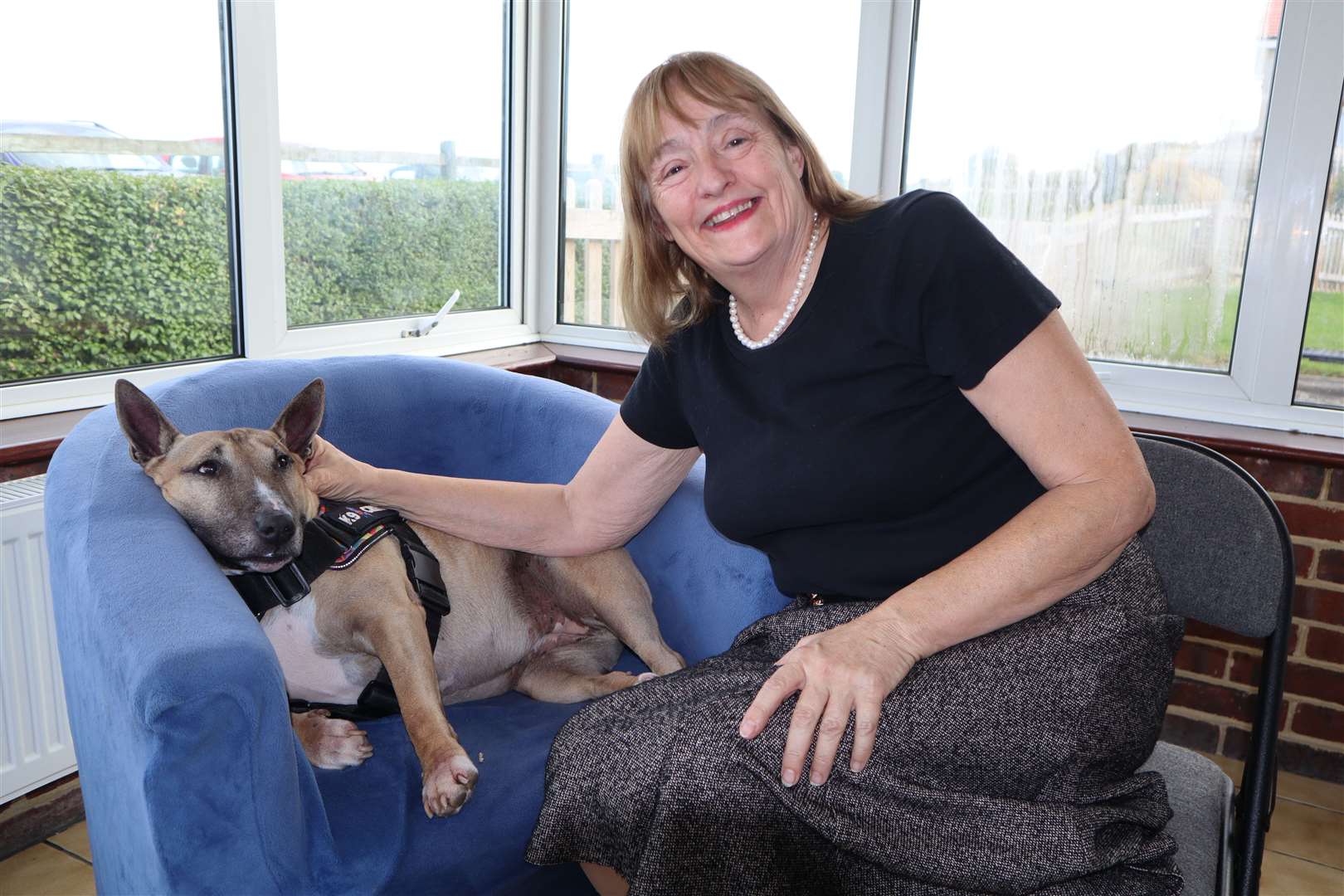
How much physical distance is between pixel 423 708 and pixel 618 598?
439mm

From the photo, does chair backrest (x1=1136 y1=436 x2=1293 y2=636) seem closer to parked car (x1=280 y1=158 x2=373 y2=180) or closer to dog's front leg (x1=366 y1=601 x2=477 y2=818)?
dog's front leg (x1=366 y1=601 x2=477 y2=818)

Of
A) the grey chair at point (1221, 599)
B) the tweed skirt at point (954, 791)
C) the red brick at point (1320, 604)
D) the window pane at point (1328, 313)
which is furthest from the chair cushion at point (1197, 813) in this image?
the window pane at point (1328, 313)

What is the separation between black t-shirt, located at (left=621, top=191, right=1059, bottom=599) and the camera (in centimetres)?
127

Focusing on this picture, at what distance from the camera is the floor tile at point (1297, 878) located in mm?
2203

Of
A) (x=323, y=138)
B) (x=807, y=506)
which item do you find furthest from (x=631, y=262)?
(x=323, y=138)

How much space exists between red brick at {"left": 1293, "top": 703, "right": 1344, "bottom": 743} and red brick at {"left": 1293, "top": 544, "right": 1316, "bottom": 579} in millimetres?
364

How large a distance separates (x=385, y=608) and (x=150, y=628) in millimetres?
552

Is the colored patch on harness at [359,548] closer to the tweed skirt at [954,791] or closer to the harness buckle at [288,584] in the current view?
the harness buckle at [288,584]

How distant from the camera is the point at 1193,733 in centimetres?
276

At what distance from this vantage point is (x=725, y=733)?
1.16 meters

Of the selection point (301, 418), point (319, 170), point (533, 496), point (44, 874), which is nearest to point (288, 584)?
point (301, 418)

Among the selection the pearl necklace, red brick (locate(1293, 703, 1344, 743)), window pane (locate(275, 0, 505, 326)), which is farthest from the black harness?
red brick (locate(1293, 703, 1344, 743))

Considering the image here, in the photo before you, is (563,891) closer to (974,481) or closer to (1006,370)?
(974,481)

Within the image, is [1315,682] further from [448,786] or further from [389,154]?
[389,154]
